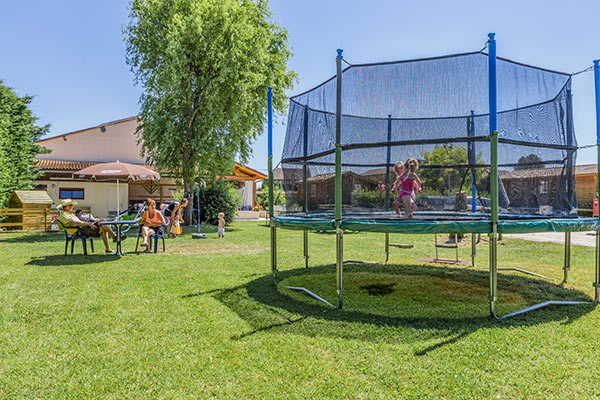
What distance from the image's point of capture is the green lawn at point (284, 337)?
2561 millimetres

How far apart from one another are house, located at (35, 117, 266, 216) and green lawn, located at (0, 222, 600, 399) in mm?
17695

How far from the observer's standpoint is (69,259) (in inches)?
302

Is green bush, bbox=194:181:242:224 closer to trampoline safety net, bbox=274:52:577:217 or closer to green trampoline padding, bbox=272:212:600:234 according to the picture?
trampoline safety net, bbox=274:52:577:217

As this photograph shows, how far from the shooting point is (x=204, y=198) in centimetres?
1828

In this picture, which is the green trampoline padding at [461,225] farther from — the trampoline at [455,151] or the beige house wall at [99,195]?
the beige house wall at [99,195]

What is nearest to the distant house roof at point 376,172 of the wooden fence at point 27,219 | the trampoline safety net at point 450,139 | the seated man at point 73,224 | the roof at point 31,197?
the trampoline safety net at point 450,139

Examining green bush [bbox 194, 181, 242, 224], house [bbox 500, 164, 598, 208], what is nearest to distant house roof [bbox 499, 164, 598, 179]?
house [bbox 500, 164, 598, 208]

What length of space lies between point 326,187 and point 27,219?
13929 millimetres

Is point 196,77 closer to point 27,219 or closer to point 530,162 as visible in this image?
point 27,219

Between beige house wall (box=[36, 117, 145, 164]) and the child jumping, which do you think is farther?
beige house wall (box=[36, 117, 145, 164])

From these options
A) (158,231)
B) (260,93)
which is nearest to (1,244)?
(158,231)

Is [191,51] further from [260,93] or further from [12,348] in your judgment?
[12,348]

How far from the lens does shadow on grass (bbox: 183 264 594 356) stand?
3.56 metres

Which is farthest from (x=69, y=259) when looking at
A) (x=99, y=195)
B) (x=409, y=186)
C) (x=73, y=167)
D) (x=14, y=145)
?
(x=99, y=195)
